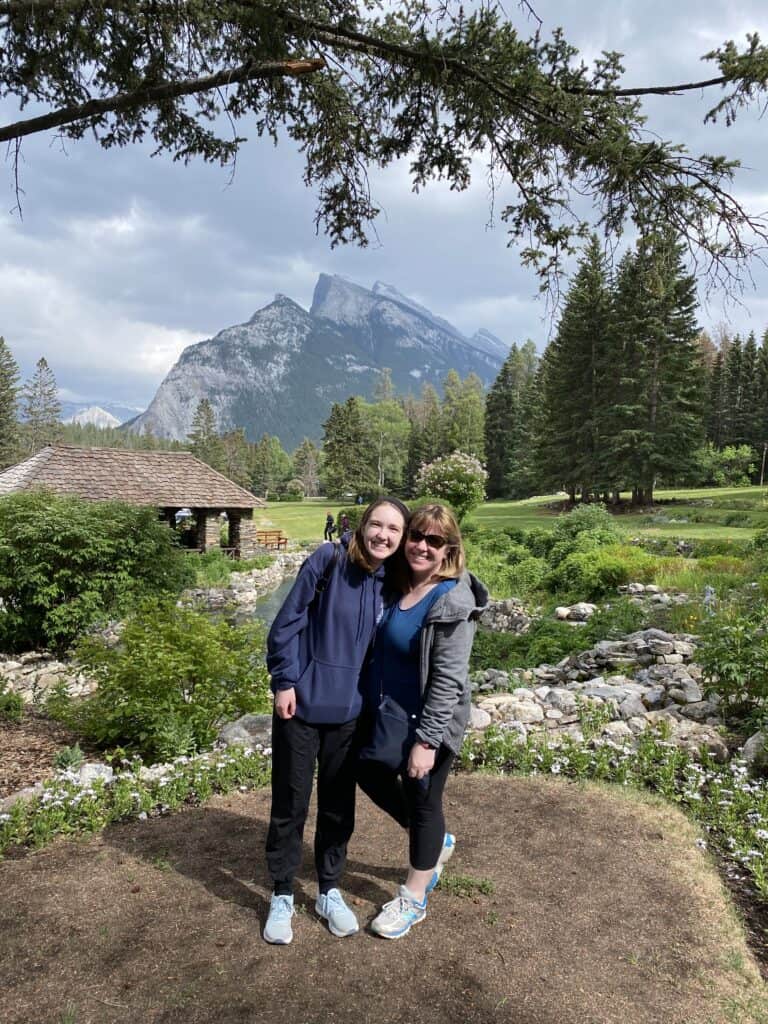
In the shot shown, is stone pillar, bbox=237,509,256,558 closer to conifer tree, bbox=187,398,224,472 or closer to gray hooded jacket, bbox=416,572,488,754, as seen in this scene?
gray hooded jacket, bbox=416,572,488,754

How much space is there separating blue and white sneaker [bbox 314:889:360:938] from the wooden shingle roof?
57.7 ft

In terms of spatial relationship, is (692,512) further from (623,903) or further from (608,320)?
(623,903)

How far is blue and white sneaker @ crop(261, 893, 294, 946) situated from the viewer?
2604 mm

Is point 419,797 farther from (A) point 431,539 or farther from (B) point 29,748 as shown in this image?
(B) point 29,748

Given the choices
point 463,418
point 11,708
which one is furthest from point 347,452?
point 11,708

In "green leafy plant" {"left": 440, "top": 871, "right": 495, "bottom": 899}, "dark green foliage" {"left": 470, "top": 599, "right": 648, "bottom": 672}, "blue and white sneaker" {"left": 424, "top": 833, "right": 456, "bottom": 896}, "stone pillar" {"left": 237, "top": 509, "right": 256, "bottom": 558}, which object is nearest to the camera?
"blue and white sneaker" {"left": 424, "top": 833, "right": 456, "bottom": 896}

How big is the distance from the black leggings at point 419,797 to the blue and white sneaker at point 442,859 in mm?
115

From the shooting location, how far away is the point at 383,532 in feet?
8.63

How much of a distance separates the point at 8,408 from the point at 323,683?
53.5 m

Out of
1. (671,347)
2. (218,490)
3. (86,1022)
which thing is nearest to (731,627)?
(86,1022)

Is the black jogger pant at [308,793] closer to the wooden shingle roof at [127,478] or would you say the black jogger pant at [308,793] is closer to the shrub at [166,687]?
the shrub at [166,687]

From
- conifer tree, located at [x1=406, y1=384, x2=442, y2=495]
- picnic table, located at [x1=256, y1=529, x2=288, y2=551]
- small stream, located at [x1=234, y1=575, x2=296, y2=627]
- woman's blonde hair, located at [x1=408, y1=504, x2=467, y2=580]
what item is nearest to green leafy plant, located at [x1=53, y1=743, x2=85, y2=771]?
woman's blonde hair, located at [x1=408, y1=504, x2=467, y2=580]

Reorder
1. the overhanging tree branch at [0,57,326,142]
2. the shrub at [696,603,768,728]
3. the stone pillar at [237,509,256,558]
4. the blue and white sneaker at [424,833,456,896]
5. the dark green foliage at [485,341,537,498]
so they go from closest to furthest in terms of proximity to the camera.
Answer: the blue and white sneaker at [424,833,456,896] → the overhanging tree branch at [0,57,326,142] → the shrub at [696,603,768,728] → the stone pillar at [237,509,256,558] → the dark green foliage at [485,341,537,498]

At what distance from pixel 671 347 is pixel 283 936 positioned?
34.0 meters
